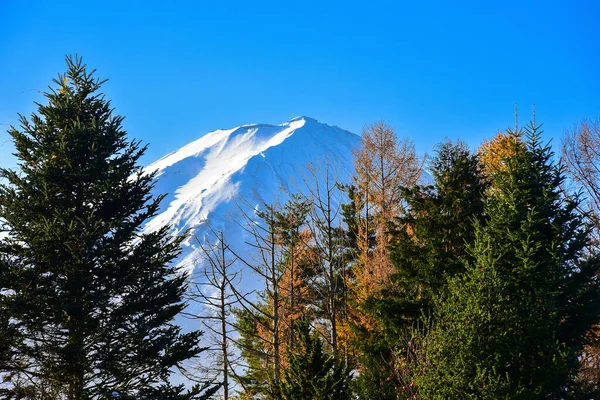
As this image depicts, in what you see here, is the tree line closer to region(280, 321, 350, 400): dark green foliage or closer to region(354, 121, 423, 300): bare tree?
region(280, 321, 350, 400): dark green foliage

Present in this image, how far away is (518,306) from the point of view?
29.8ft

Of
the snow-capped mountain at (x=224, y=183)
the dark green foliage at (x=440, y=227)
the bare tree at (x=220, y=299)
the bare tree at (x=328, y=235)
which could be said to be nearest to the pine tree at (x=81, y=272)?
the bare tree at (x=220, y=299)

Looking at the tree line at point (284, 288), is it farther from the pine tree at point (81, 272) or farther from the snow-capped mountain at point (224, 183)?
the snow-capped mountain at point (224, 183)

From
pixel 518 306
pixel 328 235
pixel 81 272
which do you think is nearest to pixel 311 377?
pixel 328 235

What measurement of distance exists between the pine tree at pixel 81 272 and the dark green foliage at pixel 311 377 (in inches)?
186

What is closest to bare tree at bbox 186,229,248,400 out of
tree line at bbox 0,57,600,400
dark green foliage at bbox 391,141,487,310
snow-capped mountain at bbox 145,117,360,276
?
tree line at bbox 0,57,600,400

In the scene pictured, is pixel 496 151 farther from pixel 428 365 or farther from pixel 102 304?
pixel 102 304

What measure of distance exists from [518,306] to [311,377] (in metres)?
4.52

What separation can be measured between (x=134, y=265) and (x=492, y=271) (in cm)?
975

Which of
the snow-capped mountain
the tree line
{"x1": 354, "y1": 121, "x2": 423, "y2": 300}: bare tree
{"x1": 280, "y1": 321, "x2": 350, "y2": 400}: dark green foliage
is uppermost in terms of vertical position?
the snow-capped mountain

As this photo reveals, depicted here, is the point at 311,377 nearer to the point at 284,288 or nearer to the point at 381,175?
the point at 284,288

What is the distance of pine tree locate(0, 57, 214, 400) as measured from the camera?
11.5m

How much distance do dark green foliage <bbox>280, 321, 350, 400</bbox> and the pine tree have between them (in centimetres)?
473

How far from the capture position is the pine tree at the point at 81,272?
11477 millimetres
